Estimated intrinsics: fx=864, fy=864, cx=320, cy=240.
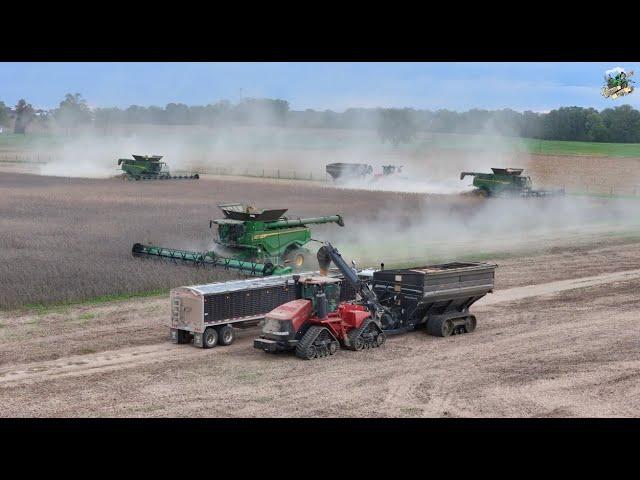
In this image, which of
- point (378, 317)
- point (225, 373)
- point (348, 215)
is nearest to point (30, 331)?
point (225, 373)

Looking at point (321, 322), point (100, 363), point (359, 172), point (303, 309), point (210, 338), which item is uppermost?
point (359, 172)

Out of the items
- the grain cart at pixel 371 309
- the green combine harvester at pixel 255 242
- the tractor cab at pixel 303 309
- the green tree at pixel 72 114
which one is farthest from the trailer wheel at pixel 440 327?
the green tree at pixel 72 114

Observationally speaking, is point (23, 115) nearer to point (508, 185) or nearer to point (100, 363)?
point (508, 185)

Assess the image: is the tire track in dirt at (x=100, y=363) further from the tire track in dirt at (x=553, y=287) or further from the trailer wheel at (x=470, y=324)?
the tire track in dirt at (x=553, y=287)

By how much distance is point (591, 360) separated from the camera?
1902cm

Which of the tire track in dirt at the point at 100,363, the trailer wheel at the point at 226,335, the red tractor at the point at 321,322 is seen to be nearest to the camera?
the tire track in dirt at the point at 100,363

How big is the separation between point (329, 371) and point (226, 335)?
3.42 metres

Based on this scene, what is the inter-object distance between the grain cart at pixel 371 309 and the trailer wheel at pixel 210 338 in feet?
4.47

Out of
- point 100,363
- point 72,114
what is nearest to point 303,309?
point 100,363

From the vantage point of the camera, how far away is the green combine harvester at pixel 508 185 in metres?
57.7

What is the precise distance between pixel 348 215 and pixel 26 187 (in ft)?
97.9

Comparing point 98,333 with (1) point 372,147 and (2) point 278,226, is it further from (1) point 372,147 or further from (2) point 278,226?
(1) point 372,147

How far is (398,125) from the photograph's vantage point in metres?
78.0

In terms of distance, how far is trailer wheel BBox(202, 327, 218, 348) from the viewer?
19.8m
